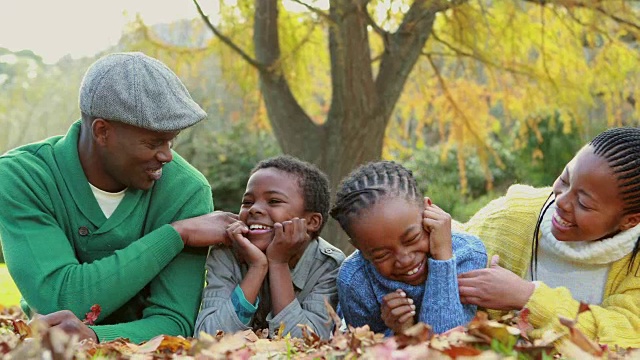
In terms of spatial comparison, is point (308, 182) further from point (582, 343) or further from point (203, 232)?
point (582, 343)

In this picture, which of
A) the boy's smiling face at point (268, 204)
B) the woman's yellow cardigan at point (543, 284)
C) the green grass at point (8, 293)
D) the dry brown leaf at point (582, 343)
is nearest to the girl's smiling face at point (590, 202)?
the woman's yellow cardigan at point (543, 284)

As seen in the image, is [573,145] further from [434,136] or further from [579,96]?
[579,96]

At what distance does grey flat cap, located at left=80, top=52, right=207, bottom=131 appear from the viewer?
3377 mm

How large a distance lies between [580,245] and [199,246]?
1.64 m

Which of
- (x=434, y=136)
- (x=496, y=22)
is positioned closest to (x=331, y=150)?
(x=496, y=22)

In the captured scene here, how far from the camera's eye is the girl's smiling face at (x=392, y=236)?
303 cm

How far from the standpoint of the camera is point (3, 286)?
7.59m

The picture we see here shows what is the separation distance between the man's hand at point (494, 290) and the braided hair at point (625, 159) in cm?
50

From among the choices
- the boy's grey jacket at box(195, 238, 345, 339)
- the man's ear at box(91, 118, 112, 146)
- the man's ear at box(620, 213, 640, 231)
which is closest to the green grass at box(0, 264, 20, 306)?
the man's ear at box(91, 118, 112, 146)

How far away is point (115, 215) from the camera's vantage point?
3619 millimetres

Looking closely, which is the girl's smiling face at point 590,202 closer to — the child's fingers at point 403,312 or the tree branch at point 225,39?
the child's fingers at point 403,312

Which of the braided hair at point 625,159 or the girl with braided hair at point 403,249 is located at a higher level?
the braided hair at point 625,159

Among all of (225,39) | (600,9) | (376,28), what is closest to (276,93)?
(225,39)

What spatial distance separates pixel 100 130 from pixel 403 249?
143 centimetres
